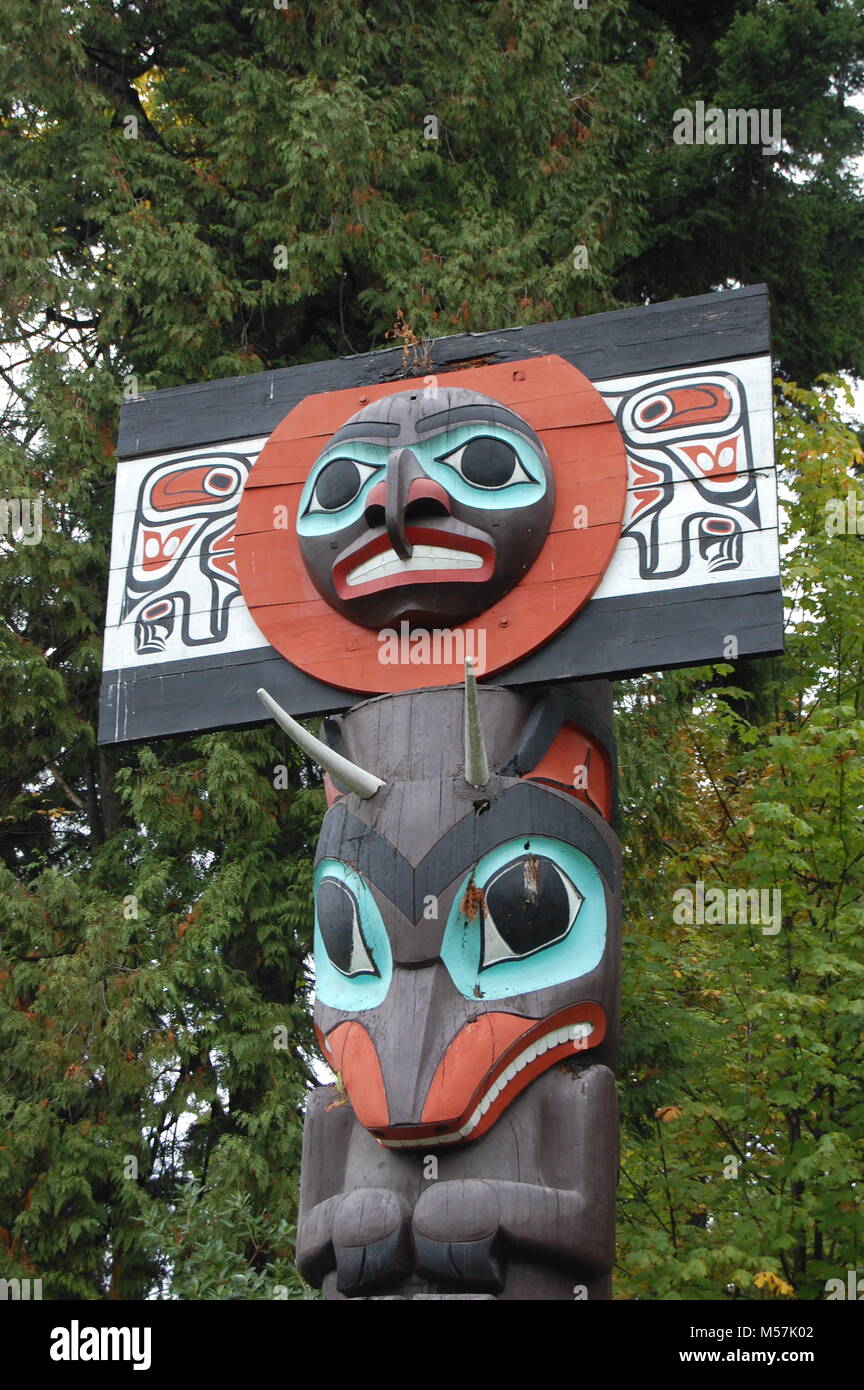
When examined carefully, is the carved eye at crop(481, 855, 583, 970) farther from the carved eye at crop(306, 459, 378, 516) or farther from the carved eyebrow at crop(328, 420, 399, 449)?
the carved eyebrow at crop(328, 420, 399, 449)

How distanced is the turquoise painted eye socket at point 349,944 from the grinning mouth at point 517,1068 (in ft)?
1.74

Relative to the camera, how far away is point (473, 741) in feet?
19.2

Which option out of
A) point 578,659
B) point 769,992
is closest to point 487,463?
point 578,659

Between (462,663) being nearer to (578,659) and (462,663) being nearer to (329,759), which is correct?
(578,659)

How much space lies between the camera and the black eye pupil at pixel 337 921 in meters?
6.02

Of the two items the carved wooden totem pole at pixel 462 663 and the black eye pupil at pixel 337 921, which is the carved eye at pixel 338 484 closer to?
the carved wooden totem pole at pixel 462 663

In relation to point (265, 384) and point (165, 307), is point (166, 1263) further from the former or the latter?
point (165, 307)

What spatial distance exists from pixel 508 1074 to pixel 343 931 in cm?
84

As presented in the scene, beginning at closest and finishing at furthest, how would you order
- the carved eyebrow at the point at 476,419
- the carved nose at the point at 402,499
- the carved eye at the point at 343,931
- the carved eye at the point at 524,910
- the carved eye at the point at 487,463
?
the carved eye at the point at 524,910 → the carved eye at the point at 343,931 → the carved nose at the point at 402,499 → the carved eye at the point at 487,463 → the carved eyebrow at the point at 476,419

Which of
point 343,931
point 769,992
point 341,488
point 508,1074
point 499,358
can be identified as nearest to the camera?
point 508,1074

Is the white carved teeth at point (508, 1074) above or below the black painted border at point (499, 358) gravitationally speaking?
below

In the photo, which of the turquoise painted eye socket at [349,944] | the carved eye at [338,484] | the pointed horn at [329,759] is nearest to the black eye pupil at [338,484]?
the carved eye at [338,484]

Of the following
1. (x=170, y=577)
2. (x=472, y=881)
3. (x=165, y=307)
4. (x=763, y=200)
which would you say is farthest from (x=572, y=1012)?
(x=763, y=200)

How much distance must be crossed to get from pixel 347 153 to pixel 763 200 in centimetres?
375
